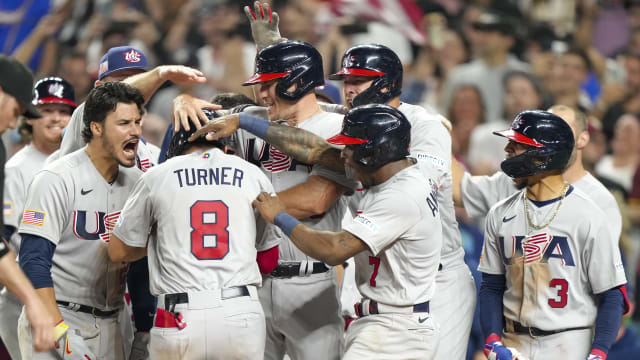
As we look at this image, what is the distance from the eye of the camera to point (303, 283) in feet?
17.2

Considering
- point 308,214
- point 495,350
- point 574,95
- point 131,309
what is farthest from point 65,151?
point 574,95

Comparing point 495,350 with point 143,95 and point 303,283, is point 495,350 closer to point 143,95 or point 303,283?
point 303,283

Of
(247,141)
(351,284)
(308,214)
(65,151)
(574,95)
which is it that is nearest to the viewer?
(308,214)

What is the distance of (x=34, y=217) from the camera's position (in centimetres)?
502

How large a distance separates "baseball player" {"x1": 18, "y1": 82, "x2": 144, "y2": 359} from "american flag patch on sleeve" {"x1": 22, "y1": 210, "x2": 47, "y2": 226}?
0.05 metres

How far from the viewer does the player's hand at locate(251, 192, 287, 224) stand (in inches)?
184

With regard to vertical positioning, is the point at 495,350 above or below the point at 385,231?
below

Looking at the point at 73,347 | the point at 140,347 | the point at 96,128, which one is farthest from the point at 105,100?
the point at 140,347

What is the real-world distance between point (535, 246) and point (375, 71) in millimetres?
1511

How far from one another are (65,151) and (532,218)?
10.2 feet

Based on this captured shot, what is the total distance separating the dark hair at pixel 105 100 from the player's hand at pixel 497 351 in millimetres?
2647

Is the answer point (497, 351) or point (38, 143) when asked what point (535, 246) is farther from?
point (38, 143)

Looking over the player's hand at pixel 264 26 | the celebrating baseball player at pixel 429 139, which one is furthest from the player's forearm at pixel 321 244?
the player's hand at pixel 264 26

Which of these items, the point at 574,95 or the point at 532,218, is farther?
the point at 574,95
